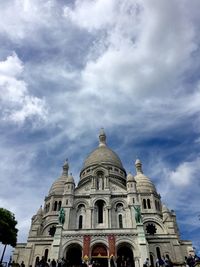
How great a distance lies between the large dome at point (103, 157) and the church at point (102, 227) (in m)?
3.59

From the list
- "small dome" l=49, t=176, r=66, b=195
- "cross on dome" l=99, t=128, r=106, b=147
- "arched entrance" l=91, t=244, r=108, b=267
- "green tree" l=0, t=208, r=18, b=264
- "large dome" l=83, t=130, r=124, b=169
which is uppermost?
"cross on dome" l=99, t=128, r=106, b=147

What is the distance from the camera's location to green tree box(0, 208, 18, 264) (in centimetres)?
3338

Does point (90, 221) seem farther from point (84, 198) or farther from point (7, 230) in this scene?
point (7, 230)

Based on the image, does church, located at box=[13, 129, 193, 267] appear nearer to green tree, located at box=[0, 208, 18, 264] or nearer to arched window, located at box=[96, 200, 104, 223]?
arched window, located at box=[96, 200, 104, 223]

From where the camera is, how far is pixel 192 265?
20031mm

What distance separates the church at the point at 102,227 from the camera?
3056cm

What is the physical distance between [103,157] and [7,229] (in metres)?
22.7

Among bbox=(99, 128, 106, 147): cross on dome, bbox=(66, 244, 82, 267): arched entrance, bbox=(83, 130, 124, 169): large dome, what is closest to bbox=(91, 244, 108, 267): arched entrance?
bbox=(66, 244, 82, 267): arched entrance

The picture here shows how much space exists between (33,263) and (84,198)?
36.9ft

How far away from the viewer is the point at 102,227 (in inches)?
1337

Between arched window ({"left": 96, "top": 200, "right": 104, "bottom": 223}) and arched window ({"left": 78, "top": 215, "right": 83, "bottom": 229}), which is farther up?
arched window ({"left": 96, "top": 200, "right": 104, "bottom": 223})

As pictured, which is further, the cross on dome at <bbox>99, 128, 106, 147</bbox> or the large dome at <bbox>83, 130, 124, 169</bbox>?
the cross on dome at <bbox>99, 128, 106, 147</bbox>

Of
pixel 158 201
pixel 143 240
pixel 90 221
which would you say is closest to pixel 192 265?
pixel 143 240

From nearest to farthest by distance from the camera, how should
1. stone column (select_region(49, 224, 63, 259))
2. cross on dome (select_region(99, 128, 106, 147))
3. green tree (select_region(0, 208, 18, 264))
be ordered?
stone column (select_region(49, 224, 63, 259)), green tree (select_region(0, 208, 18, 264)), cross on dome (select_region(99, 128, 106, 147))
